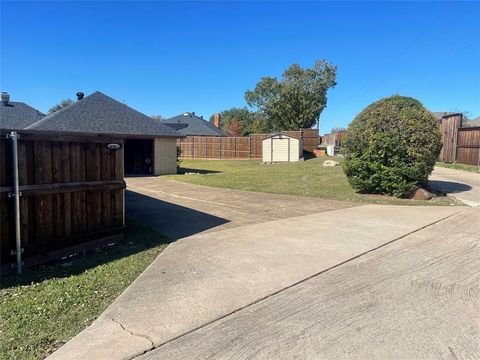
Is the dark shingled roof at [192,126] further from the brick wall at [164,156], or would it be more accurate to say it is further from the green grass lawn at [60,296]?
the green grass lawn at [60,296]

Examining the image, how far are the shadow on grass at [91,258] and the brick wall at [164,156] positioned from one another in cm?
1574

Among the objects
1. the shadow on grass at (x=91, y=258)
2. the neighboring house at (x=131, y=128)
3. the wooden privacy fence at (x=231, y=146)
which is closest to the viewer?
Result: the shadow on grass at (x=91, y=258)

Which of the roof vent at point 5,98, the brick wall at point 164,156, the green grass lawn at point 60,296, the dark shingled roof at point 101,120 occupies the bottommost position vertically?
the green grass lawn at point 60,296

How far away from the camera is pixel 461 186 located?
1386 centimetres

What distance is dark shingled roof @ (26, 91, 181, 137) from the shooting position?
63.0ft

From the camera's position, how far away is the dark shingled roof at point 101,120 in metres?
19.2

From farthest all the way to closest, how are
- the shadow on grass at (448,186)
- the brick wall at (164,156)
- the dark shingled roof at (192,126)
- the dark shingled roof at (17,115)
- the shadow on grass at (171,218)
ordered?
the dark shingled roof at (192,126) < the brick wall at (164,156) < the dark shingled roof at (17,115) < the shadow on grass at (448,186) < the shadow on grass at (171,218)

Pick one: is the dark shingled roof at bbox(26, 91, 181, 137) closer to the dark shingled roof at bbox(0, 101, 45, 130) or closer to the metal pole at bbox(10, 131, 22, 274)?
the dark shingled roof at bbox(0, 101, 45, 130)

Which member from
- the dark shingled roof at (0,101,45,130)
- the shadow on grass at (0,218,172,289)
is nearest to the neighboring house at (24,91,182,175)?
the dark shingled roof at (0,101,45,130)

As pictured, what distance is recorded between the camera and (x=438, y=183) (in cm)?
1454

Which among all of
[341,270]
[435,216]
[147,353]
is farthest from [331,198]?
[147,353]

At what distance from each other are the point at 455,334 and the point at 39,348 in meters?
3.49

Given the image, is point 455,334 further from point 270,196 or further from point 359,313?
point 270,196

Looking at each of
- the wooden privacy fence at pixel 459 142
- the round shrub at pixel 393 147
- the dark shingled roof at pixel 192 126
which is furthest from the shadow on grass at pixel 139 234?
the dark shingled roof at pixel 192 126
